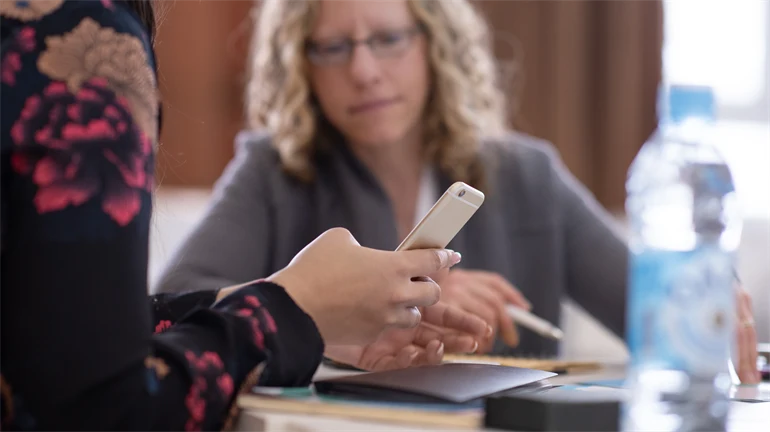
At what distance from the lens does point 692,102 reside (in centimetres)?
105

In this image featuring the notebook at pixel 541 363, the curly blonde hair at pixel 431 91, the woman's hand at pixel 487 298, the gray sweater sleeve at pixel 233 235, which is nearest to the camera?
the notebook at pixel 541 363

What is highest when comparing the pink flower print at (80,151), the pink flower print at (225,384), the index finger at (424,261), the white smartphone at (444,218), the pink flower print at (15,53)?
the pink flower print at (15,53)

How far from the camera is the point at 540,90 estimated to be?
3.23 meters

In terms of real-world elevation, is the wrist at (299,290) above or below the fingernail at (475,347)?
above

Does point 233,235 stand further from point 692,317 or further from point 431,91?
point 692,317

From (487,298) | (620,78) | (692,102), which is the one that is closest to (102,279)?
(692,102)

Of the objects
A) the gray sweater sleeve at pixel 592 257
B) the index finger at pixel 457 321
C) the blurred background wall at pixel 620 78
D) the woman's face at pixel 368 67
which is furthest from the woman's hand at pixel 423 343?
the blurred background wall at pixel 620 78

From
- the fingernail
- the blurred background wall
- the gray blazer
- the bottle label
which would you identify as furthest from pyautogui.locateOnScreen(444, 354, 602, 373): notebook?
the blurred background wall

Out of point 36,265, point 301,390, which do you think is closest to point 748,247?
point 301,390

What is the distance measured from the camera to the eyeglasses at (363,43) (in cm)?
159

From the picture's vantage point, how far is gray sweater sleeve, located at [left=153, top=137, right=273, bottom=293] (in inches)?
57.9

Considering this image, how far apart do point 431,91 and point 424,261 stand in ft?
3.37

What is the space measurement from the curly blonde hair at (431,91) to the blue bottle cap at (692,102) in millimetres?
737

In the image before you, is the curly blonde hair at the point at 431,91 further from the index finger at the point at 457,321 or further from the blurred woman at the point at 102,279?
the blurred woman at the point at 102,279
